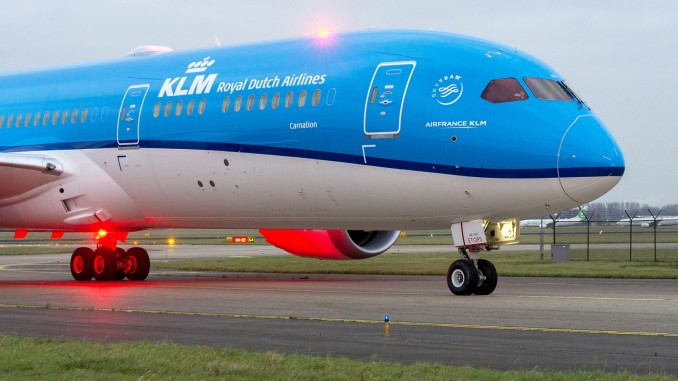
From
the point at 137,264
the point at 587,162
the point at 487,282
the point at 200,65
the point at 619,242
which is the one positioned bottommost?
the point at 619,242

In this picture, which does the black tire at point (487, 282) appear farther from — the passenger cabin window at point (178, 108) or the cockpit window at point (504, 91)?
the passenger cabin window at point (178, 108)

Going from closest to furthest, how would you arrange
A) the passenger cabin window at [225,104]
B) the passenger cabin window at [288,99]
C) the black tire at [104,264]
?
1. the passenger cabin window at [288,99]
2. the passenger cabin window at [225,104]
3. the black tire at [104,264]

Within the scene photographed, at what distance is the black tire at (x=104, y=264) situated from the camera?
27.0 meters

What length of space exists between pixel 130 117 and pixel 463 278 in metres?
8.59

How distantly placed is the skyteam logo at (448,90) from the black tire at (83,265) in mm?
11328

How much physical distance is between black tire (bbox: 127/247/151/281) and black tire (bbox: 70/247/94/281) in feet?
2.95

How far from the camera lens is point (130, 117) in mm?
23969

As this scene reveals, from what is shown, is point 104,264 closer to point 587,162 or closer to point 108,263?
point 108,263

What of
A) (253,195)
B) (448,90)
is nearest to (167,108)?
(253,195)

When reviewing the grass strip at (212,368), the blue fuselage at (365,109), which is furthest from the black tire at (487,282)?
the grass strip at (212,368)

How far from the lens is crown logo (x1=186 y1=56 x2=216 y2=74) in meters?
23.5

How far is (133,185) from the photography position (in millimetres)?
23984

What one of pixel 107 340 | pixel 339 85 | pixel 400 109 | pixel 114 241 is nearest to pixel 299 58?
pixel 339 85

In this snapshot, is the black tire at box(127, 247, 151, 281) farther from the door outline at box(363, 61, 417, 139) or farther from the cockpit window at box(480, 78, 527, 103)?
the cockpit window at box(480, 78, 527, 103)
